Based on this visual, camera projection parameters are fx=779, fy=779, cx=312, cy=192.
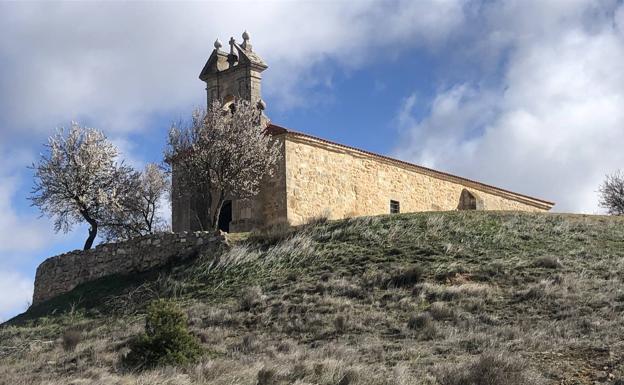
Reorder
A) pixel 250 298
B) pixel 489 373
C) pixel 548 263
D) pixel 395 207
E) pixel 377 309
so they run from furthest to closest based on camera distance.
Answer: pixel 395 207 < pixel 548 263 < pixel 250 298 < pixel 377 309 < pixel 489 373

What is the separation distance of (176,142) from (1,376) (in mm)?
15363

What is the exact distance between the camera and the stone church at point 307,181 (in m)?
29.7

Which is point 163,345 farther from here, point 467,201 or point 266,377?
point 467,201

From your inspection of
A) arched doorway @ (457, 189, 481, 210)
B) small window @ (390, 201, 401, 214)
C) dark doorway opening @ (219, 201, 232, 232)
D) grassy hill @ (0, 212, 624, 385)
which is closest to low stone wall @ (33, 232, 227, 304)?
Answer: grassy hill @ (0, 212, 624, 385)

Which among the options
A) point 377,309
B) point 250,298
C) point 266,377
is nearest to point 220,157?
point 250,298

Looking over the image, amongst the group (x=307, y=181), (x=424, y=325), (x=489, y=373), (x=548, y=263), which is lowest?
(x=489, y=373)

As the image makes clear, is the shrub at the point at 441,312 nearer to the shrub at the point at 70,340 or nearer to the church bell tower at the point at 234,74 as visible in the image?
the shrub at the point at 70,340

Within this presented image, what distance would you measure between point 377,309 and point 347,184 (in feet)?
43.8

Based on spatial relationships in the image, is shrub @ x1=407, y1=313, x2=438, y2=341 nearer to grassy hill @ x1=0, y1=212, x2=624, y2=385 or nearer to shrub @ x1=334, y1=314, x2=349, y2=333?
grassy hill @ x1=0, y1=212, x2=624, y2=385

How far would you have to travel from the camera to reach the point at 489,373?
1223cm

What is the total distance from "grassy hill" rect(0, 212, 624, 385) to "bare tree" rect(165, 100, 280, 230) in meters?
3.37

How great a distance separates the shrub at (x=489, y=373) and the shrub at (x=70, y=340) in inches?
353

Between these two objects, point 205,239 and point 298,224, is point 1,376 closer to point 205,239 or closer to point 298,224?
point 205,239

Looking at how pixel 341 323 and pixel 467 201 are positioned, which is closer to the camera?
pixel 341 323
